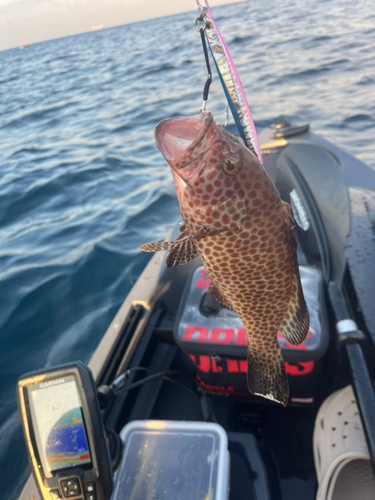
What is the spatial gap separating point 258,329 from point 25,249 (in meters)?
5.97

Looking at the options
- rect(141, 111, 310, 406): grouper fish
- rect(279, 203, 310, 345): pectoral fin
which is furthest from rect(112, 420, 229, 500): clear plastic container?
rect(141, 111, 310, 406): grouper fish

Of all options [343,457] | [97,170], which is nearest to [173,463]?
[343,457]

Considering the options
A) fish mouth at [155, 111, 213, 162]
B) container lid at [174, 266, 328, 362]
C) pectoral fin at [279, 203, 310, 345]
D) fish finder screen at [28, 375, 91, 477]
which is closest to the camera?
fish mouth at [155, 111, 213, 162]

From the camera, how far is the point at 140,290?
3838 mm

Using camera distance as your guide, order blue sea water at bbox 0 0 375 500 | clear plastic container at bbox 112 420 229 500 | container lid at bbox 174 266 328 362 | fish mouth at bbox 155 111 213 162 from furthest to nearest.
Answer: blue sea water at bbox 0 0 375 500
container lid at bbox 174 266 328 362
clear plastic container at bbox 112 420 229 500
fish mouth at bbox 155 111 213 162

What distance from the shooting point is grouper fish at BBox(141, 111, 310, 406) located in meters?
1.49

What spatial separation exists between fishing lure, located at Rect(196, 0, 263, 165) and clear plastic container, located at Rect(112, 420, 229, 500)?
189cm

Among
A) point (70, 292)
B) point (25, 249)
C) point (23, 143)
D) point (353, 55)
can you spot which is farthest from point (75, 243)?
point (353, 55)

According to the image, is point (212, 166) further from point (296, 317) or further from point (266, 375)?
point (266, 375)

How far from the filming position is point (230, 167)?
1505 mm

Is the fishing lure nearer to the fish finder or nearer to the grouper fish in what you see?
the grouper fish

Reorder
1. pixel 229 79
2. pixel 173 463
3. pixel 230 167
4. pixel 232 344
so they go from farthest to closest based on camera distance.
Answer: pixel 232 344 → pixel 173 463 → pixel 230 167 → pixel 229 79

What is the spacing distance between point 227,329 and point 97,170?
7967 mm

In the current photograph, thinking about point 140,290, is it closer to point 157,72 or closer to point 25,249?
point 25,249
